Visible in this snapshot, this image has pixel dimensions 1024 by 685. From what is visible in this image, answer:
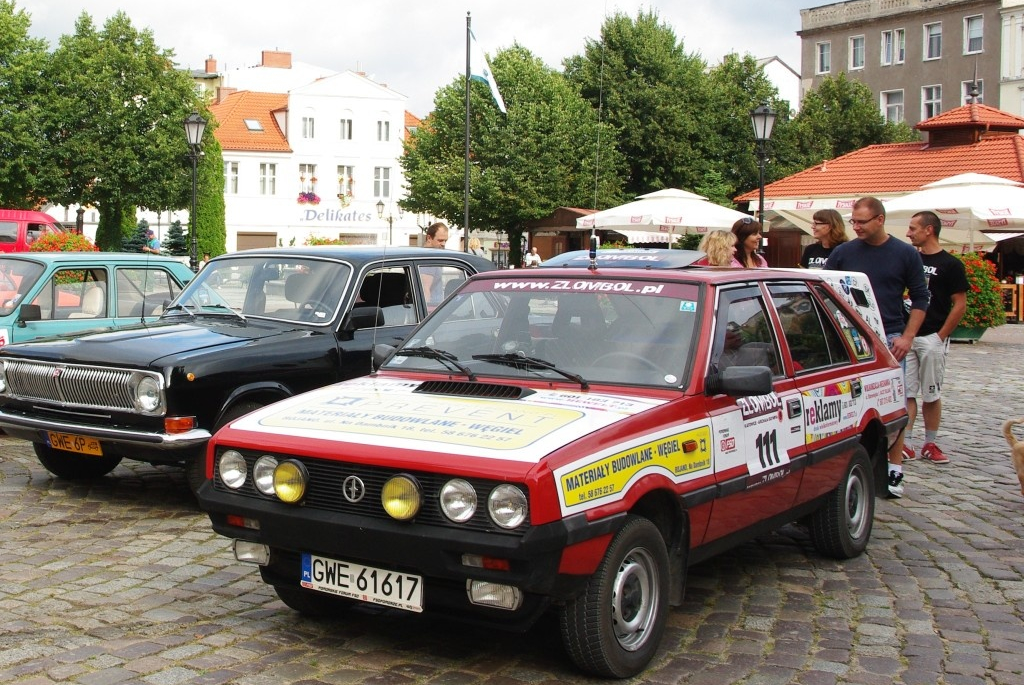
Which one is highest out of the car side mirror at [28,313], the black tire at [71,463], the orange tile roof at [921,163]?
the orange tile roof at [921,163]

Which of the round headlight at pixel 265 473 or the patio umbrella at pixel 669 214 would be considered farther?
the patio umbrella at pixel 669 214

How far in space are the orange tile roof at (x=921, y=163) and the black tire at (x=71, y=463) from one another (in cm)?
2662

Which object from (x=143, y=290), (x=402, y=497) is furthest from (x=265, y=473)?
(x=143, y=290)

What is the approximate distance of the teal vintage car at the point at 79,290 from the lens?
34.1 feet

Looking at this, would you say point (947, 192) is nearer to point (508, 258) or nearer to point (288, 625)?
point (288, 625)

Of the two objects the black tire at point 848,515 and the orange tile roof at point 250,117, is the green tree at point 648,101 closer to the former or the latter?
the orange tile roof at point 250,117

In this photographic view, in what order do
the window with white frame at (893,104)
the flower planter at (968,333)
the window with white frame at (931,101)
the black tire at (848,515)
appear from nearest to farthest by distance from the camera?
the black tire at (848,515) < the flower planter at (968,333) < the window with white frame at (931,101) < the window with white frame at (893,104)

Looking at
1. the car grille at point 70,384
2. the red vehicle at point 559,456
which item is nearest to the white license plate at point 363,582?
the red vehicle at point 559,456

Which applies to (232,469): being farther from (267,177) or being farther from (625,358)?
(267,177)

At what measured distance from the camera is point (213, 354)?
25.0 feet

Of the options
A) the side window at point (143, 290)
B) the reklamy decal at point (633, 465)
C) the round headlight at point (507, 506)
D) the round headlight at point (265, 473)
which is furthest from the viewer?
the side window at point (143, 290)

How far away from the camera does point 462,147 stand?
53.1m

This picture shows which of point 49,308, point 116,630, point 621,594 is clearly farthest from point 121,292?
point 621,594

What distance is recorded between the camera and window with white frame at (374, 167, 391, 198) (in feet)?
251
